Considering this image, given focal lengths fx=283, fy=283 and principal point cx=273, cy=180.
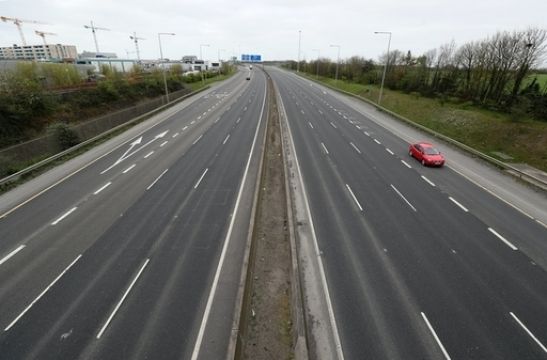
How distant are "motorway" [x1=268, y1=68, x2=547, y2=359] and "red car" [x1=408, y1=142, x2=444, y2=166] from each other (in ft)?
2.23

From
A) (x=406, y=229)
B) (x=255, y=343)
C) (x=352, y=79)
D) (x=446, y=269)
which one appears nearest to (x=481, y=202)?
(x=406, y=229)

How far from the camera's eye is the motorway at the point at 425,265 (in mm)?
8656

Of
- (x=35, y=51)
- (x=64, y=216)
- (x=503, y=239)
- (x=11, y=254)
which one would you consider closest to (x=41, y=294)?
(x=11, y=254)

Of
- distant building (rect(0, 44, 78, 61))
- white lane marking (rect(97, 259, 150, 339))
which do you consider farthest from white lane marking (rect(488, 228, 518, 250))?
distant building (rect(0, 44, 78, 61))

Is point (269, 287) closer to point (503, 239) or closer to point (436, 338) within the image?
point (436, 338)

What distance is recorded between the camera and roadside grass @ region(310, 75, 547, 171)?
81.5 ft

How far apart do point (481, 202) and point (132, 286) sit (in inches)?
758

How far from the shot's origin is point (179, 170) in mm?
22047

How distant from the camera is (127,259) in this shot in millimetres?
12133

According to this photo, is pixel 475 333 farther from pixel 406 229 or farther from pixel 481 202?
pixel 481 202

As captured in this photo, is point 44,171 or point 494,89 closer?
point 44,171

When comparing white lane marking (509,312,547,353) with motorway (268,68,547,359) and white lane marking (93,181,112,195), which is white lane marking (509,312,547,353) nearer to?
motorway (268,68,547,359)

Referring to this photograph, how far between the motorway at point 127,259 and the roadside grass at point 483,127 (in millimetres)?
22872

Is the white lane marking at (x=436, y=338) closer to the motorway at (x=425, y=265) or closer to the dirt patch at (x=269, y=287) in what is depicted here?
the motorway at (x=425, y=265)
